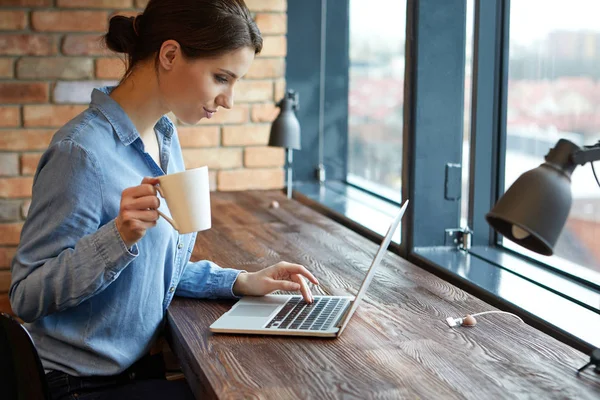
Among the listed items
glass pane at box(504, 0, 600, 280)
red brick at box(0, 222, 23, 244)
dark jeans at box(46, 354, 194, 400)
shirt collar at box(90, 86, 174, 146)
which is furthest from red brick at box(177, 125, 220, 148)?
dark jeans at box(46, 354, 194, 400)

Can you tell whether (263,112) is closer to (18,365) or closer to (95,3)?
(95,3)

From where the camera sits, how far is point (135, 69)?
1.75 m

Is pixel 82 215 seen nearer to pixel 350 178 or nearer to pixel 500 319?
pixel 500 319

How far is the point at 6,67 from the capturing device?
2.94 metres

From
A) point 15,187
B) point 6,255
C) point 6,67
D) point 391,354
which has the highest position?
point 6,67

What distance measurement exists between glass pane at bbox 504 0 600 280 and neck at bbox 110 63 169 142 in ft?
3.34

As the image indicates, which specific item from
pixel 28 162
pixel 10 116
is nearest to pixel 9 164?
pixel 28 162

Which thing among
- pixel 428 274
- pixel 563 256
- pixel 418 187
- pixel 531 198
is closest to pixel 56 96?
pixel 418 187

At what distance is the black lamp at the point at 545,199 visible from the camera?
1.13 m

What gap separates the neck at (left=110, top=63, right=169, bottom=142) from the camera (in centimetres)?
173

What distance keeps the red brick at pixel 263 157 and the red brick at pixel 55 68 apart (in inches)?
28.0

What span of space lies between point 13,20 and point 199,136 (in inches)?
32.5

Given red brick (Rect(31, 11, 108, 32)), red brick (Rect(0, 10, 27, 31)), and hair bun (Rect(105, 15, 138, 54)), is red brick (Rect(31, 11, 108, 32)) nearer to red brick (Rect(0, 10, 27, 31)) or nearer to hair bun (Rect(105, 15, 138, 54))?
red brick (Rect(0, 10, 27, 31))

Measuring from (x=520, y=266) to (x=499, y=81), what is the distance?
536mm
